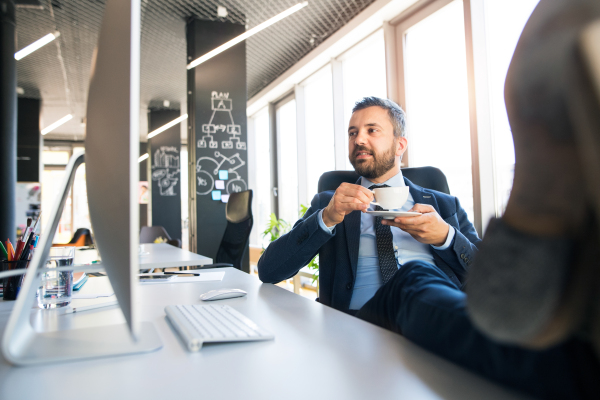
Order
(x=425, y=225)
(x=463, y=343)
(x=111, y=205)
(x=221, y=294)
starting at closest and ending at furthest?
1. (x=463, y=343)
2. (x=111, y=205)
3. (x=221, y=294)
4. (x=425, y=225)

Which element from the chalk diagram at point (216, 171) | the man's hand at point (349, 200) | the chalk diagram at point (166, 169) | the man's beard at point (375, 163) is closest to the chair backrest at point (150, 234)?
the chalk diagram at point (216, 171)

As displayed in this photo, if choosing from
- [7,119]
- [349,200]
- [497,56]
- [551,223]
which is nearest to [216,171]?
[7,119]

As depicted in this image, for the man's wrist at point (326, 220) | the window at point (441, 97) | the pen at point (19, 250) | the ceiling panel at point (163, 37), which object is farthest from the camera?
the ceiling panel at point (163, 37)

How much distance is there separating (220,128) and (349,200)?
3.79m

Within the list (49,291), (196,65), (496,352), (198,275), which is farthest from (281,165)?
(496,352)

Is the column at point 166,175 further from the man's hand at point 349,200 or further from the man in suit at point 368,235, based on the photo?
the man's hand at point 349,200

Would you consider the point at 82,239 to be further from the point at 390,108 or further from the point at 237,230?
the point at 390,108

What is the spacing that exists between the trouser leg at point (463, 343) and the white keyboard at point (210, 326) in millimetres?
235

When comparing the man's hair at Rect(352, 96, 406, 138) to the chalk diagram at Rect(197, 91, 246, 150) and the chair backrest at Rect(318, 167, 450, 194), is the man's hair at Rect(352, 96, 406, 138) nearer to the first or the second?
the chair backrest at Rect(318, 167, 450, 194)

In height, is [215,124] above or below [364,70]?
below

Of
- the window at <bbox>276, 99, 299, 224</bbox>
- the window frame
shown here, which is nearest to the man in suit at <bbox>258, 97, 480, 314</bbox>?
the window frame

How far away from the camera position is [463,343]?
48 cm

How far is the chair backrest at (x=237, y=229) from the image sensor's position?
8.23 ft

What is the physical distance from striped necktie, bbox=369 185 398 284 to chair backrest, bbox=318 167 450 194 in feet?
1.29
